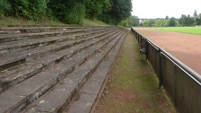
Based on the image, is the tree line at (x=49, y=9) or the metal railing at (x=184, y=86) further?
the tree line at (x=49, y=9)

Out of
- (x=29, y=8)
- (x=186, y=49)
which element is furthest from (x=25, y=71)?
(x=186, y=49)

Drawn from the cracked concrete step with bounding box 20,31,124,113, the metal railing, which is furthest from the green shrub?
the metal railing

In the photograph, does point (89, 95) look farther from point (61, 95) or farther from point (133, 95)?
point (133, 95)

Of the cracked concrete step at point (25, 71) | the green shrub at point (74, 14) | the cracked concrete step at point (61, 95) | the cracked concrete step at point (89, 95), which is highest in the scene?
the green shrub at point (74, 14)

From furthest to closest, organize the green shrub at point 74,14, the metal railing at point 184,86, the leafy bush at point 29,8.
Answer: the green shrub at point 74,14 → the leafy bush at point 29,8 → the metal railing at point 184,86

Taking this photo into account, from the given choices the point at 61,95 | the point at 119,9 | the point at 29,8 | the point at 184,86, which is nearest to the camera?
the point at 184,86

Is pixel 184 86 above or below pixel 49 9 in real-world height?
below

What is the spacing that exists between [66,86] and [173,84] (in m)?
1.82

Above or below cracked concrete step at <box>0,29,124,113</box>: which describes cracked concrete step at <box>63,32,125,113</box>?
below

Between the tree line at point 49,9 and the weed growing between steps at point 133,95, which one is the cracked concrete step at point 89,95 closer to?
the weed growing between steps at point 133,95

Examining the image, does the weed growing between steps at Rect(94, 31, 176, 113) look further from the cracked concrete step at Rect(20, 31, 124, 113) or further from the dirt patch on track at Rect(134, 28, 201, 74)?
the dirt patch on track at Rect(134, 28, 201, 74)

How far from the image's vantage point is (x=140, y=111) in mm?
4012

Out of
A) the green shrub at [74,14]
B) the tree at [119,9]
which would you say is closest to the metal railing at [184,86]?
the green shrub at [74,14]

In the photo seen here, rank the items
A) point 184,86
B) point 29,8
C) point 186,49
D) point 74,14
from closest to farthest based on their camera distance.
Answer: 1. point 184,86
2. point 29,8
3. point 186,49
4. point 74,14
